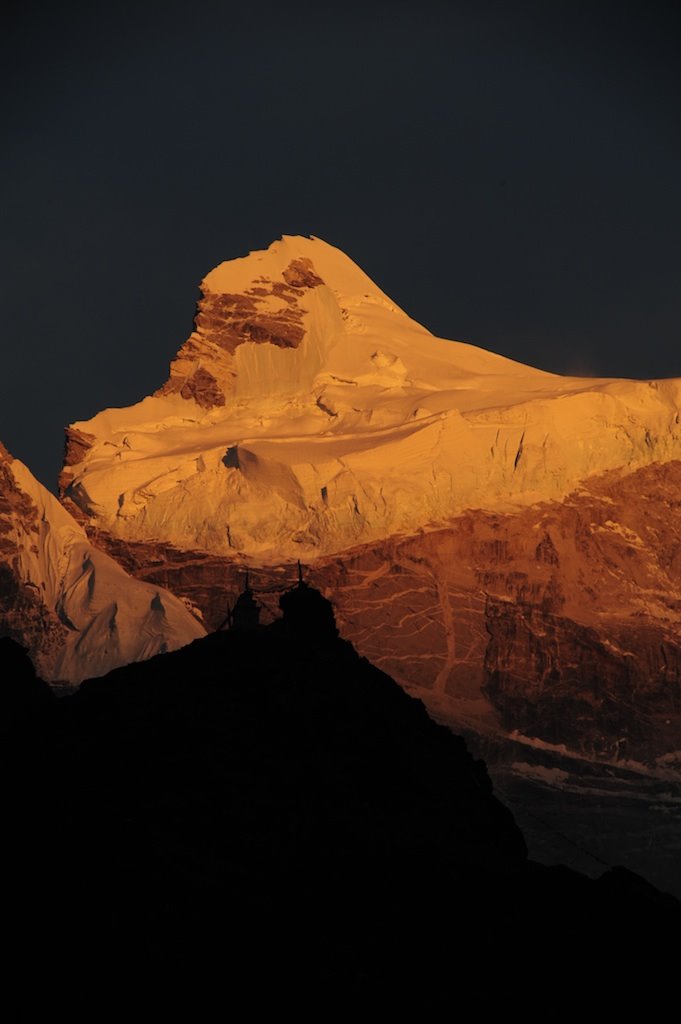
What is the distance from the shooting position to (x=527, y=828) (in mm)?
183750

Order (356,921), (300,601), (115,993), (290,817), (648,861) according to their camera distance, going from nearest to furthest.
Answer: (115,993)
(356,921)
(290,817)
(300,601)
(648,861)

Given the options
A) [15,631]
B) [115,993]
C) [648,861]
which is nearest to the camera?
[115,993]

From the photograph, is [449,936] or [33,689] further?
[33,689]

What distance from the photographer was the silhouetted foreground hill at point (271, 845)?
50062 millimetres

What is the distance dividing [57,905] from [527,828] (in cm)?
13645

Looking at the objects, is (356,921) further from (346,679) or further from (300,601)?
(300,601)

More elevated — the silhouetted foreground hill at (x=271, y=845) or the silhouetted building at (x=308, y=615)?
the silhouetted building at (x=308, y=615)

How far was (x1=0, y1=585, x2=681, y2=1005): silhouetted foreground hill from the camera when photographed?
5006 cm

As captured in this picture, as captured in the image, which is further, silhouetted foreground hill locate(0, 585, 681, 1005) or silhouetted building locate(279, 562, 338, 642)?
silhouetted building locate(279, 562, 338, 642)

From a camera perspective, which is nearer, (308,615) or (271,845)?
(271,845)

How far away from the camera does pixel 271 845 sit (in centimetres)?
5488

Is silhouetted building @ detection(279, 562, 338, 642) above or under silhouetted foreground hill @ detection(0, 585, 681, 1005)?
above

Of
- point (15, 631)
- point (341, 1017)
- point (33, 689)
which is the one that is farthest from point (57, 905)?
point (15, 631)

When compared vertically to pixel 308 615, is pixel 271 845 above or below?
below
